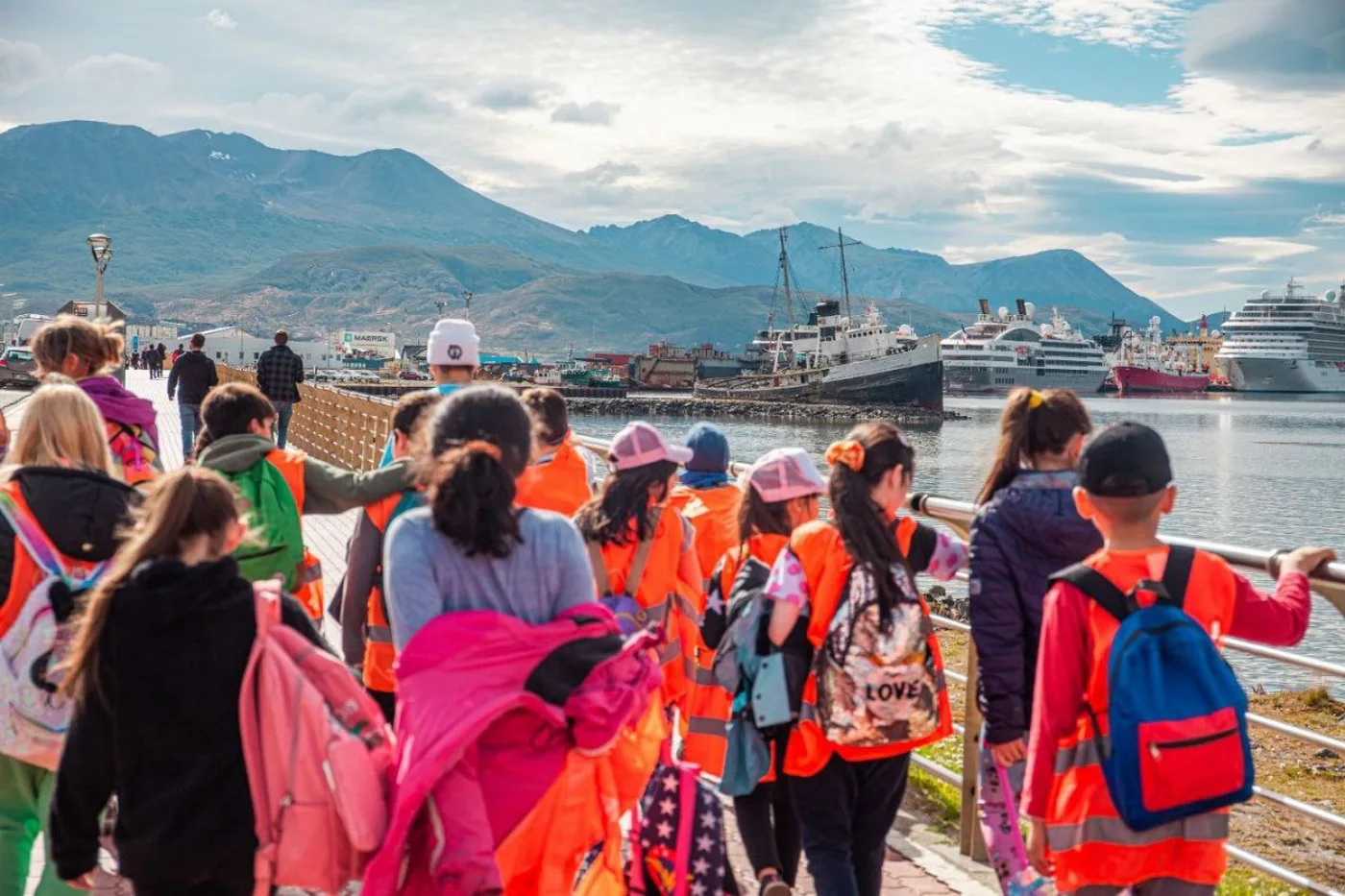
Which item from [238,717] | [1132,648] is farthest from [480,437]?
[1132,648]

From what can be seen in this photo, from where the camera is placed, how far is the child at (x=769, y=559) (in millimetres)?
3871

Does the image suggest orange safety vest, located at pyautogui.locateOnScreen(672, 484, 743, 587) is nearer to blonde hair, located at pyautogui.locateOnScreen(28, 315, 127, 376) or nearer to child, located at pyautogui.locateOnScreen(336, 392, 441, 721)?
child, located at pyautogui.locateOnScreen(336, 392, 441, 721)

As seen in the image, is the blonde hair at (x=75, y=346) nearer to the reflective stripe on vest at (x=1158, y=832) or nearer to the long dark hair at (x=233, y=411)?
the long dark hair at (x=233, y=411)

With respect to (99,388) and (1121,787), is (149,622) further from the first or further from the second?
(99,388)

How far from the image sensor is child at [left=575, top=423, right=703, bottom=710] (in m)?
3.98

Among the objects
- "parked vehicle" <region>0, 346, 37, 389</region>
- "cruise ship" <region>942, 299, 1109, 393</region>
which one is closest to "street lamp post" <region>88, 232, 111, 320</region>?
"parked vehicle" <region>0, 346, 37, 389</region>

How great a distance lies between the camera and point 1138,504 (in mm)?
2832

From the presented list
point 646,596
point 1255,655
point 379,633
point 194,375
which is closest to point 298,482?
point 379,633

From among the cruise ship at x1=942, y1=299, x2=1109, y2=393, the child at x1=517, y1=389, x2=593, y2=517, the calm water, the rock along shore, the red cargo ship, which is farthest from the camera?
the red cargo ship

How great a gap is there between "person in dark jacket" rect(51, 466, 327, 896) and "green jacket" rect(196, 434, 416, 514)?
1366 millimetres

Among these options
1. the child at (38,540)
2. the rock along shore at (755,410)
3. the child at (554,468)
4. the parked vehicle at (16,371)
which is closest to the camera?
the child at (38,540)

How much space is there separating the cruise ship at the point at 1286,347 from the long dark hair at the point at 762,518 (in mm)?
171863

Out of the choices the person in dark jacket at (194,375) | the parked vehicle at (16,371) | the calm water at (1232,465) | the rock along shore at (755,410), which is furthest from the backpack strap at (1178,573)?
the rock along shore at (755,410)

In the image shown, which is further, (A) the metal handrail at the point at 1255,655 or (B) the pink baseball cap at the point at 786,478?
(B) the pink baseball cap at the point at 786,478
